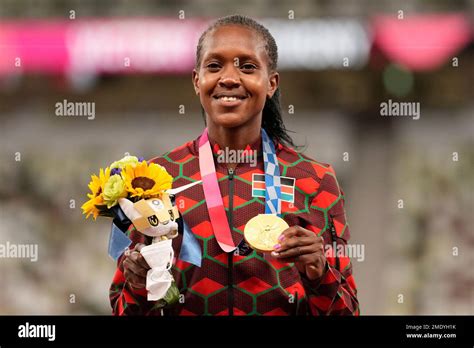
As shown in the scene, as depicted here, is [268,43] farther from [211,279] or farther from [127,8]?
[127,8]

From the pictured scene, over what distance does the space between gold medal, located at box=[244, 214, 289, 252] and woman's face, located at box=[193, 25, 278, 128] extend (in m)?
0.36

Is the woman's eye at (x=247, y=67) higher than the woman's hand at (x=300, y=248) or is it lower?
higher

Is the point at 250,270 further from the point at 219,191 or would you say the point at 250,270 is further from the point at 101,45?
the point at 101,45

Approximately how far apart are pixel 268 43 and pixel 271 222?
623 millimetres

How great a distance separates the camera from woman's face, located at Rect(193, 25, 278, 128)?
109 inches

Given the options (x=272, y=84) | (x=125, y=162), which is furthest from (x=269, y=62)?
(x=125, y=162)

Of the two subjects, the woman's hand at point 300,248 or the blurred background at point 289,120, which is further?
the blurred background at point 289,120

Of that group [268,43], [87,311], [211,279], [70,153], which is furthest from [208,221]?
[70,153]

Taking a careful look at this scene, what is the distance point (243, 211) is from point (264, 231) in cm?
25

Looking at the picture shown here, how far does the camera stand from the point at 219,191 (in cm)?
277

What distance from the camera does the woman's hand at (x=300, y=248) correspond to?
2.48 metres

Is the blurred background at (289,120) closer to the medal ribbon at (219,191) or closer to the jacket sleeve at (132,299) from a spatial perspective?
the medal ribbon at (219,191)

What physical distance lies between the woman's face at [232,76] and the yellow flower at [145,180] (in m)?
0.29

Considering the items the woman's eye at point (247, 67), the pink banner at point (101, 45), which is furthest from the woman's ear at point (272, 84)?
the pink banner at point (101, 45)
